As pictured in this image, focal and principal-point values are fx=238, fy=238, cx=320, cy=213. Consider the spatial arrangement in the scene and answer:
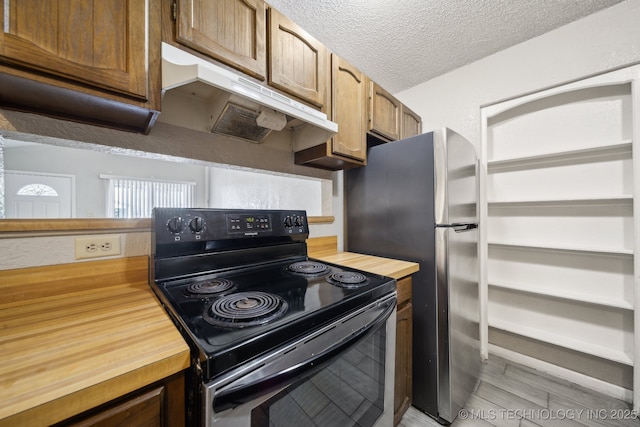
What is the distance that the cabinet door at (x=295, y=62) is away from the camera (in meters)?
1.11

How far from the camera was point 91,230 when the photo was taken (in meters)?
0.91

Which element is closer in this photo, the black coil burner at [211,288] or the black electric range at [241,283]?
the black electric range at [241,283]

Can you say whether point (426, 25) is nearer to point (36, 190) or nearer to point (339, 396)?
point (339, 396)

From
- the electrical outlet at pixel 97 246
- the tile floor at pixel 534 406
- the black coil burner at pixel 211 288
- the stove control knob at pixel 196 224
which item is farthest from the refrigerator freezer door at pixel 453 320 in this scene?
the electrical outlet at pixel 97 246

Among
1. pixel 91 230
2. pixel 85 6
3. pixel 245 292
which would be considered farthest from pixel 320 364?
pixel 85 6

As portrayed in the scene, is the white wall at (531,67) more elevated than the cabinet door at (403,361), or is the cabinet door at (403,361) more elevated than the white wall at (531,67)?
the white wall at (531,67)

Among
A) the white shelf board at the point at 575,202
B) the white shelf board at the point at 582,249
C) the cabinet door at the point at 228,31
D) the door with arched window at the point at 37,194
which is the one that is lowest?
the white shelf board at the point at 582,249

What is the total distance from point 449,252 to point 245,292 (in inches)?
42.1

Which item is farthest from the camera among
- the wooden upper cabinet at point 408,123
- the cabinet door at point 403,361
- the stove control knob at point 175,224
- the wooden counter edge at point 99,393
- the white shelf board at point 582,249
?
the wooden upper cabinet at point 408,123

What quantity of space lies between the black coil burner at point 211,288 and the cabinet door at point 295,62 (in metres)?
0.91

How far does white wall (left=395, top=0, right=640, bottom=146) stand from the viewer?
4.99 ft

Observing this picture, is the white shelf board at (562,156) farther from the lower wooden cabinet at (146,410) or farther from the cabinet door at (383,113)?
Result: the lower wooden cabinet at (146,410)

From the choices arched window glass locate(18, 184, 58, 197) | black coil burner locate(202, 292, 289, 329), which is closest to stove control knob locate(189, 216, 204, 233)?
black coil burner locate(202, 292, 289, 329)

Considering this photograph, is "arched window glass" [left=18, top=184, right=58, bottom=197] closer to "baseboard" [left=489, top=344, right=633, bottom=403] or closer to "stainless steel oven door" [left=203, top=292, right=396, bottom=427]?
"stainless steel oven door" [left=203, top=292, right=396, bottom=427]
